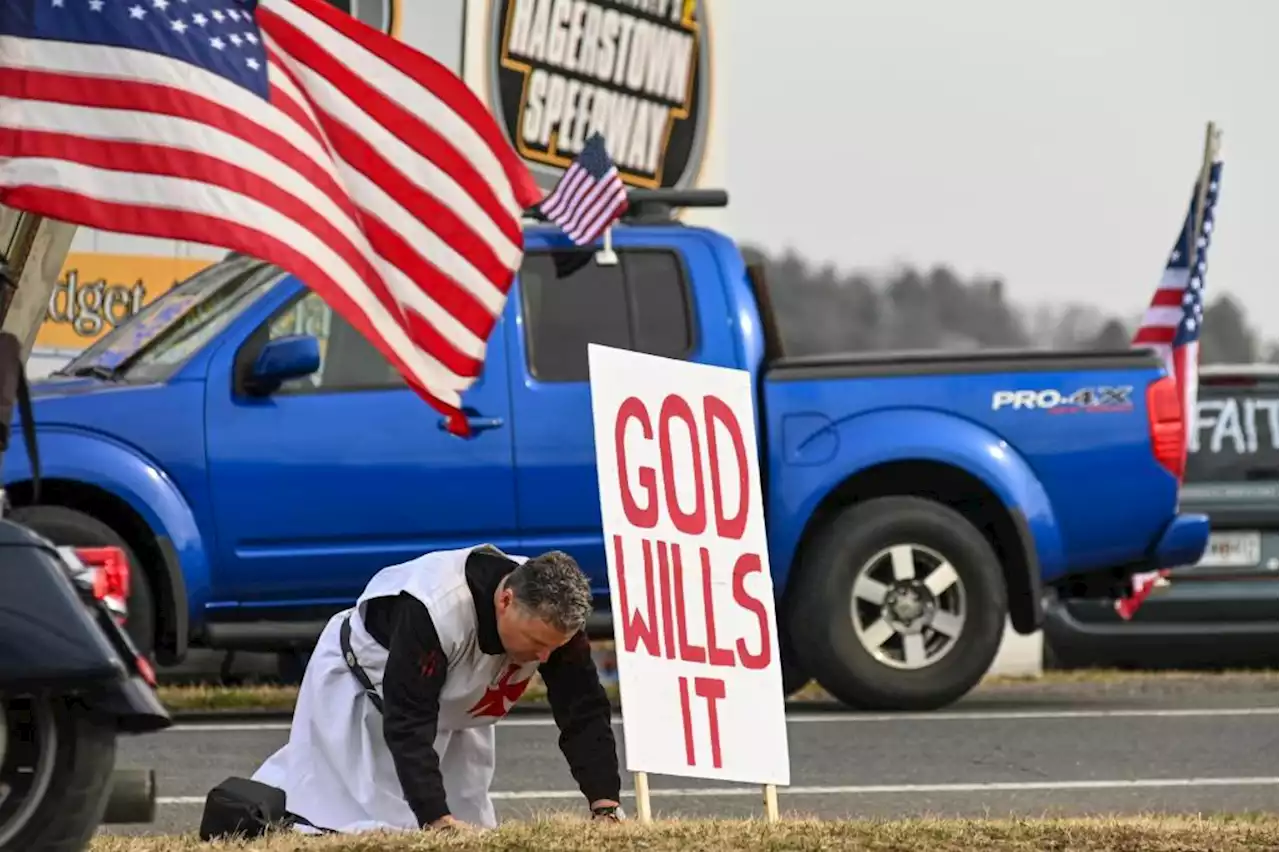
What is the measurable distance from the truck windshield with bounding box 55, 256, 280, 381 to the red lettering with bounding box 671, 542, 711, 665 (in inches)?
174

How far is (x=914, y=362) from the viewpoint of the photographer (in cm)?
1166

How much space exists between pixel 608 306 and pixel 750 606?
14.9ft

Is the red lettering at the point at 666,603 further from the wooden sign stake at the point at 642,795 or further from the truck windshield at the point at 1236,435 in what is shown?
the truck windshield at the point at 1236,435

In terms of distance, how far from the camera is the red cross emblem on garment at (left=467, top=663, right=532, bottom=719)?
6840 mm

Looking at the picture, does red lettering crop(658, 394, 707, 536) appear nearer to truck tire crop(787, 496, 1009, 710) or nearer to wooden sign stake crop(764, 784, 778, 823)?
wooden sign stake crop(764, 784, 778, 823)

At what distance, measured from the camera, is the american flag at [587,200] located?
11633 millimetres

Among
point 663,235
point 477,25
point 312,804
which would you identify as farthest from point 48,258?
point 477,25

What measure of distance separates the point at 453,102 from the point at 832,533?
3862mm

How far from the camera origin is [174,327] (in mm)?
11312

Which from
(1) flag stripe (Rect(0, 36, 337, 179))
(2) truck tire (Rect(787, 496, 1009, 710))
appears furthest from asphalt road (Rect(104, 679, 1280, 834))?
(1) flag stripe (Rect(0, 36, 337, 179))

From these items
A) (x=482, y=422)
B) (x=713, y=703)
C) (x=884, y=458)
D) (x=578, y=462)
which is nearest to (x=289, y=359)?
(x=482, y=422)

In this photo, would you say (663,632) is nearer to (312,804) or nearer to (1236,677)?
(312,804)

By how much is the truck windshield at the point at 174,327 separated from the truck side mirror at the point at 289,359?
15.5 inches

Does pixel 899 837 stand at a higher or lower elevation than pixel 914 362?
lower
